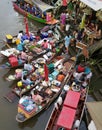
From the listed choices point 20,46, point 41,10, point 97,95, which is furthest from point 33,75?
point 41,10

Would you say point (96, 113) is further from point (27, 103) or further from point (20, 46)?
point (20, 46)

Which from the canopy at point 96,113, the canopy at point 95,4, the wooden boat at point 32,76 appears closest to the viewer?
the canopy at point 96,113

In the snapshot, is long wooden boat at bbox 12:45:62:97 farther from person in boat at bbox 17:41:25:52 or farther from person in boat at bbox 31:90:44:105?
person in boat at bbox 17:41:25:52

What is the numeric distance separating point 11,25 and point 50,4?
3.80 meters

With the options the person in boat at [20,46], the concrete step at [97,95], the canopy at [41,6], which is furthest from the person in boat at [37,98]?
the canopy at [41,6]

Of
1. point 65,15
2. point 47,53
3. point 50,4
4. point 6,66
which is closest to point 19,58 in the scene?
point 6,66

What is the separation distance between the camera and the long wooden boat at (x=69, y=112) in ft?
26.1

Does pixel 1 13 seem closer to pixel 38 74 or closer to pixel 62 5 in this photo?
pixel 62 5

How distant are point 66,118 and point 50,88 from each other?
2.44m

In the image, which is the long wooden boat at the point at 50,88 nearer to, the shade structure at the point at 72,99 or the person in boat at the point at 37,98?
the person in boat at the point at 37,98

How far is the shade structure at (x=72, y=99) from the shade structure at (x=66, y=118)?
195 millimetres

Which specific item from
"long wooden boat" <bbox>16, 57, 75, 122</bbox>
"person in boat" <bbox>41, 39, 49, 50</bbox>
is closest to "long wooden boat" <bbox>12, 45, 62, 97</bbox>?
"long wooden boat" <bbox>16, 57, 75, 122</bbox>

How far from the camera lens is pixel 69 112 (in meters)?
8.34

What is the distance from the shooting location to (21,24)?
17078 mm
